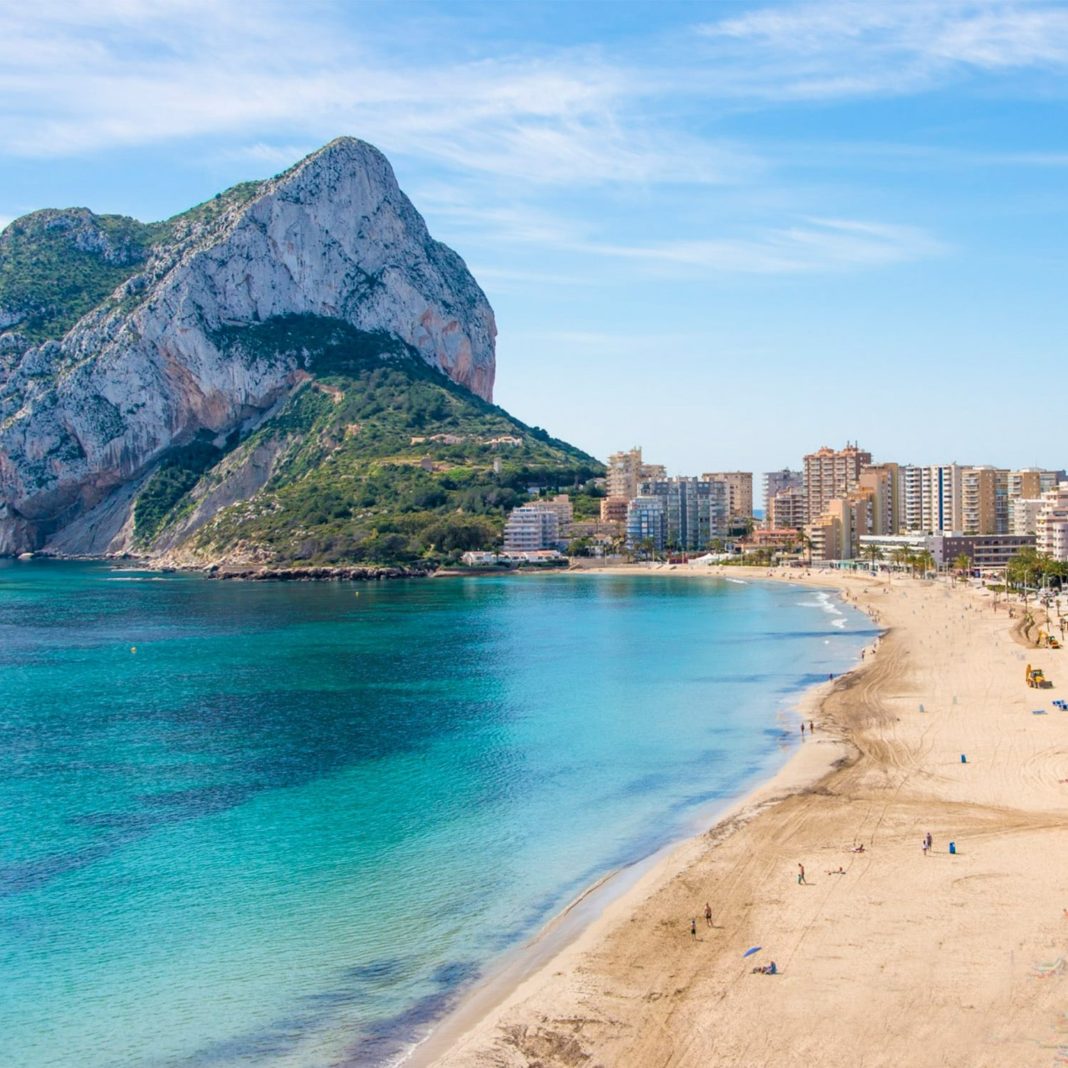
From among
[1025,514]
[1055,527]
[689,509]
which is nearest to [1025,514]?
[1025,514]

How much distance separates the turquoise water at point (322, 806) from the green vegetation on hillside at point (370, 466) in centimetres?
6992

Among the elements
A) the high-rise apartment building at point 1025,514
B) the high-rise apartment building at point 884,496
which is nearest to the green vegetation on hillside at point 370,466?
the high-rise apartment building at point 884,496

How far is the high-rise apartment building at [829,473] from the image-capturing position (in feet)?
590

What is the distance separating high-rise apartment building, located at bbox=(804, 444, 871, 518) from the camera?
179750mm

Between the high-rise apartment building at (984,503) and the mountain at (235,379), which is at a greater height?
the mountain at (235,379)

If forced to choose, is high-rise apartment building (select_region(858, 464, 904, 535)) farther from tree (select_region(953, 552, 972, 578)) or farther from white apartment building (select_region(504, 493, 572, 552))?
white apartment building (select_region(504, 493, 572, 552))

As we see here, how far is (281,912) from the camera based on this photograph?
24.7 m

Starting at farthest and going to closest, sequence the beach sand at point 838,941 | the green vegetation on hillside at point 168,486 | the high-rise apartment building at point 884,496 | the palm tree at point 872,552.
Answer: the green vegetation on hillside at point 168,486
the high-rise apartment building at point 884,496
the palm tree at point 872,552
the beach sand at point 838,941

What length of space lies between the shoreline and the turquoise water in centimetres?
46

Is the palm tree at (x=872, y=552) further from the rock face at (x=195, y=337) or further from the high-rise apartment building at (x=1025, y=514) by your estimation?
the rock face at (x=195, y=337)

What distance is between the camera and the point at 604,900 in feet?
81.3

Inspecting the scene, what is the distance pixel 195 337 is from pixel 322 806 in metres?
157

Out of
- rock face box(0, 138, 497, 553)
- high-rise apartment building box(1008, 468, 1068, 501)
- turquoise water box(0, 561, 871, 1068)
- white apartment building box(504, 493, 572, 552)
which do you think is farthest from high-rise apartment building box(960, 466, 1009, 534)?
rock face box(0, 138, 497, 553)

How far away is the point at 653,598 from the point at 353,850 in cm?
7913
